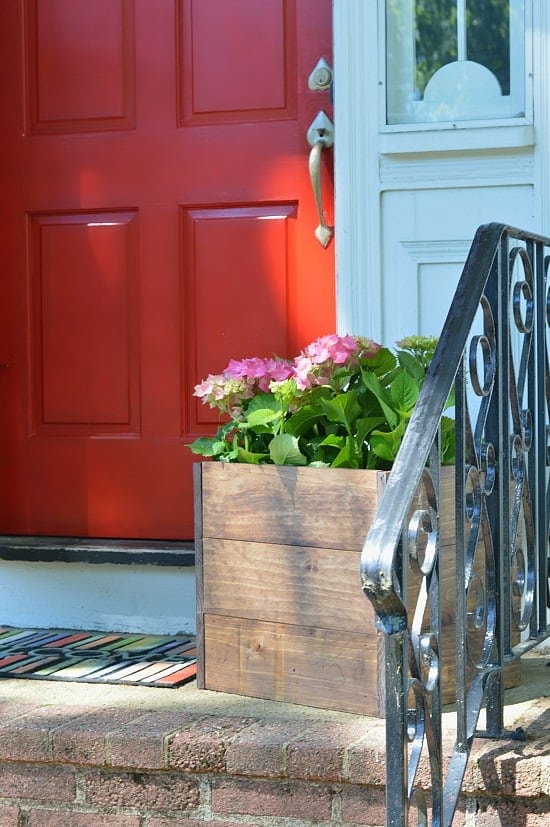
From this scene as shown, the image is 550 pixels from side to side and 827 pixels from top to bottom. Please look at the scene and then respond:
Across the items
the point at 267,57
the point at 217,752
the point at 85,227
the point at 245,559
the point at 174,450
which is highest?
the point at 267,57

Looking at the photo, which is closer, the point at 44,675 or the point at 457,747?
the point at 457,747

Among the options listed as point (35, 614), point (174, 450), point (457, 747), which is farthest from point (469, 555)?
point (35, 614)

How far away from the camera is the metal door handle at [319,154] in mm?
3105

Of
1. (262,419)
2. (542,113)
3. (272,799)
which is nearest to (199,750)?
(272,799)

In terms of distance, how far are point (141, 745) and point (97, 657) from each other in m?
0.69

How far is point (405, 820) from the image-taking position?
171cm

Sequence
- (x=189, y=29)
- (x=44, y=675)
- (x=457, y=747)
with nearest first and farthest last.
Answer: (x=457, y=747) < (x=44, y=675) < (x=189, y=29)

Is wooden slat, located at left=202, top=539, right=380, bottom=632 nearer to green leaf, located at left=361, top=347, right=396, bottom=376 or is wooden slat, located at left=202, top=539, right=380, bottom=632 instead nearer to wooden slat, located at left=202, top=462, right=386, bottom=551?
wooden slat, located at left=202, top=462, right=386, bottom=551

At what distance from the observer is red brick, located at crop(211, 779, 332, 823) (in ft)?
7.26

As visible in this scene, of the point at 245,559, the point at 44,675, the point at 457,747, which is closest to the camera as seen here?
the point at 457,747

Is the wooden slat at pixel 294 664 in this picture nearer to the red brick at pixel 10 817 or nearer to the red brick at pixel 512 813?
the red brick at pixel 512 813

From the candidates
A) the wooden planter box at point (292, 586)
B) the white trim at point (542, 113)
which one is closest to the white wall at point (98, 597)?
the wooden planter box at point (292, 586)

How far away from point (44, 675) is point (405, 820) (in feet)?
4.13

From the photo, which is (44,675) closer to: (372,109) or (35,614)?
(35,614)
